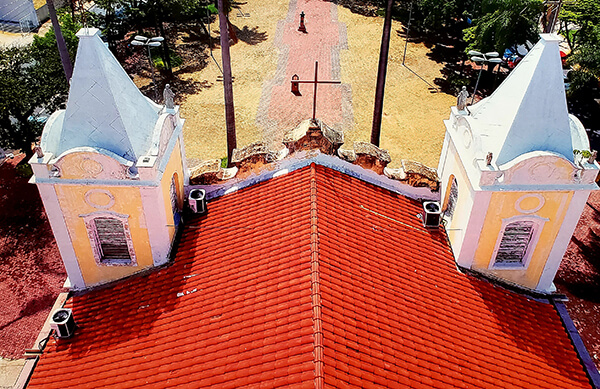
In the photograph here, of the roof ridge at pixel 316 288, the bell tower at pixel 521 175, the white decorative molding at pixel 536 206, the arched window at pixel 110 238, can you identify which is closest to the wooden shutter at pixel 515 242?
the bell tower at pixel 521 175

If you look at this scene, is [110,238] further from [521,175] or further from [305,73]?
[305,73]

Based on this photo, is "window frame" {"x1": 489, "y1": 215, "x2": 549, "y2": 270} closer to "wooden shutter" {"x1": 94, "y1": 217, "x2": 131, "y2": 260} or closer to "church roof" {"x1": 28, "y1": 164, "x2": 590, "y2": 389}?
"church roof" {"x1": 28, "y1": 164, "x2": 590, "y2": 389}

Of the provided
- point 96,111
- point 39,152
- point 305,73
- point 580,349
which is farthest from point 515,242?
point 305,73

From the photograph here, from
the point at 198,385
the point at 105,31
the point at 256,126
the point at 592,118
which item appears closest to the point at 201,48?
the point at 105,31

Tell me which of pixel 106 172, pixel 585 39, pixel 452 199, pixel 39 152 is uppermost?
pixel 39 152

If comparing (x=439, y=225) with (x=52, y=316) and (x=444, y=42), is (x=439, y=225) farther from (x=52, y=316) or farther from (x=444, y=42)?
(x=444, y=42)
